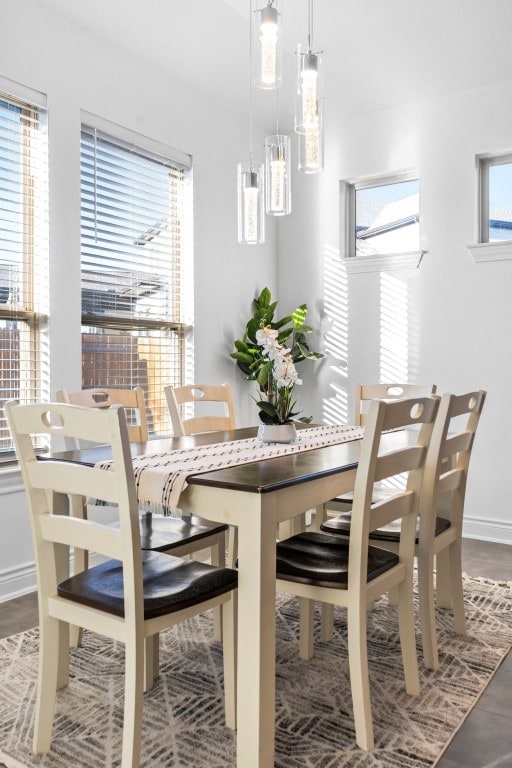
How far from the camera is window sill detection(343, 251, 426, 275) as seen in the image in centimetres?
430

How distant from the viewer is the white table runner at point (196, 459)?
70.0 inches

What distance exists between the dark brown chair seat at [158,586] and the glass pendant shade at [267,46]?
157 cm

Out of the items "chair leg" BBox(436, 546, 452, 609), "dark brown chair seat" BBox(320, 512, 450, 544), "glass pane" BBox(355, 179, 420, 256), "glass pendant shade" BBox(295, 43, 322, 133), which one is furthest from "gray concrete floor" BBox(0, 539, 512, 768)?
"glass pane" BBox(355, 179, 420, 256)

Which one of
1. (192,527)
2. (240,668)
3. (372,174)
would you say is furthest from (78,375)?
(372,174)

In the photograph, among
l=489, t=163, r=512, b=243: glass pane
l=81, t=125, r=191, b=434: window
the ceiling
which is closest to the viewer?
the ceiling

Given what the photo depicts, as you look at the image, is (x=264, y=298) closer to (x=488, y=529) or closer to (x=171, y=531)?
(x=488, y=529)

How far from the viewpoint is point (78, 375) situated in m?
3.43

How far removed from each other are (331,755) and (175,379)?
8.83 ft

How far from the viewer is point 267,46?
7.03 ft

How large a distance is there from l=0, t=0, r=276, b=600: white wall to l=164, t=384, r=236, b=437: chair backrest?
2.22 ft

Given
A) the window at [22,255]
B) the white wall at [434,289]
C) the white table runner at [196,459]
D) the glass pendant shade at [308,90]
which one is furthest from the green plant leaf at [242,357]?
the glass pendant shade at [308,90]

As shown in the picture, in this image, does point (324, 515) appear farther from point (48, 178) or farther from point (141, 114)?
point (141, 114)

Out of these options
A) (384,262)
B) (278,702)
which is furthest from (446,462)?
(384,262)

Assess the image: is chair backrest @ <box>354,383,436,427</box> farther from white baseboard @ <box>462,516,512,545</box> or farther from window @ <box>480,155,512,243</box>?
window @ <box>480,155,512,243</box>
